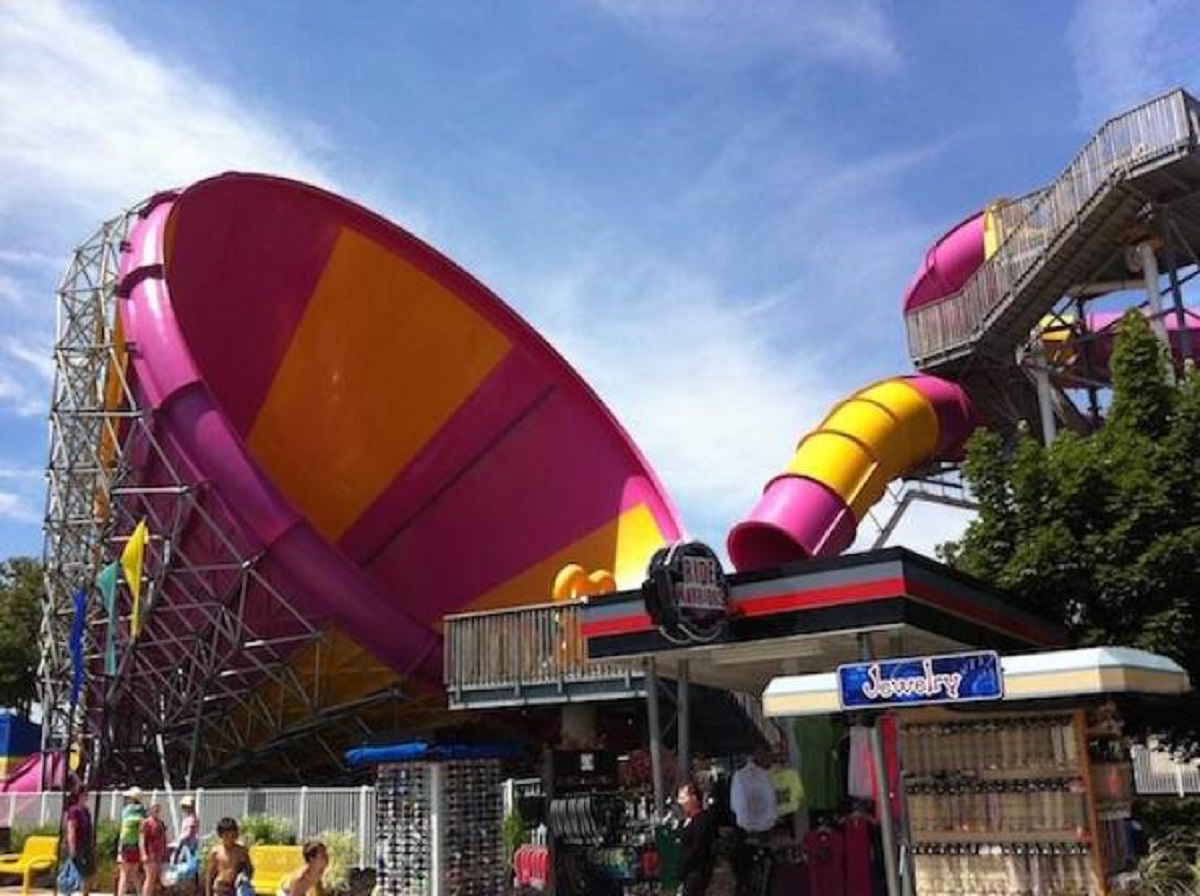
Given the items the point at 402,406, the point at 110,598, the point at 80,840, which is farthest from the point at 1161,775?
the point at 110,598

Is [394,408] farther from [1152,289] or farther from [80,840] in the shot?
[1152,289]

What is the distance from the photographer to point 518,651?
17.0 metres

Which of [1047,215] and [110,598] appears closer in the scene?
[110,598]

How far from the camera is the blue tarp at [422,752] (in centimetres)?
1330

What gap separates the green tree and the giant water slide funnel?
23.3 metres

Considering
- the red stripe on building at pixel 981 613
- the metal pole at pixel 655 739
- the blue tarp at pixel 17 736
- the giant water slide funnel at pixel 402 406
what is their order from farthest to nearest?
the blue tarp at pixel 17 736
the giant water slide funnel at pixel 402 406
the metal pole at pixel 655 739
the red stripe on building at pixel 981 613

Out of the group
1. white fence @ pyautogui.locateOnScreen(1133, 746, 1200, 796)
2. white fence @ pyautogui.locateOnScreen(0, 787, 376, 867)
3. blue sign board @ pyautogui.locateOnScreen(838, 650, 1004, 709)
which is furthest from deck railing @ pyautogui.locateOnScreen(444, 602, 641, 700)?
white fence @ pyautogui.locateOnScreen(1133, 746, 1200, 796)

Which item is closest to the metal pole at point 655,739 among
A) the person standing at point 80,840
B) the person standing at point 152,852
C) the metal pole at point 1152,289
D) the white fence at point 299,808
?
the white fence at point 299,808

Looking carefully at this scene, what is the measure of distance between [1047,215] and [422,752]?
14249 millimetres

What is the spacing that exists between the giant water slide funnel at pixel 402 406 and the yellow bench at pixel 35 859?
21.8 ft

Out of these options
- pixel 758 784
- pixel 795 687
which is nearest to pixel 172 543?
pixel 758 784

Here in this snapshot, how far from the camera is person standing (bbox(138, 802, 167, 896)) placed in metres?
12.4

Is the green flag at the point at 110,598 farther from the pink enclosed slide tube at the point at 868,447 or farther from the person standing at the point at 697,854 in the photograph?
the person standing at the point at 697,854

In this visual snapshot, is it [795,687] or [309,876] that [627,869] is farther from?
[309,876]
